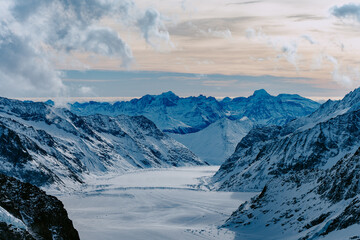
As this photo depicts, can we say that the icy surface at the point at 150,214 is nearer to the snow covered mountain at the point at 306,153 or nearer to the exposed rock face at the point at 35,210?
the snow covered mountain at the point at 306,153

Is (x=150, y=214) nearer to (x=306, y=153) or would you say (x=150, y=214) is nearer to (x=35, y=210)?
(x=35, y=210)

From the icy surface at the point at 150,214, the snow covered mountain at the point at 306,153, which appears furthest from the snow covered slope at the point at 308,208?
the snow covered mountain at the point at 306,153

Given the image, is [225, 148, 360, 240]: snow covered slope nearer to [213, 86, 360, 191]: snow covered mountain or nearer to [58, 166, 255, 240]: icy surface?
[58, 166, 255, 240]: icy surface

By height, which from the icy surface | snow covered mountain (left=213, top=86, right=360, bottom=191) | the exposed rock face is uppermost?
snow covered mountain (left=213, top=86, right=360, bottom=191)

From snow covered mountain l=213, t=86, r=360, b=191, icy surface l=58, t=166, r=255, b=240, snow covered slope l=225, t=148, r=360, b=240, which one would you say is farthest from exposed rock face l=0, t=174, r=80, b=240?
snow covered mountain l=213, t=86, r=360, b=191

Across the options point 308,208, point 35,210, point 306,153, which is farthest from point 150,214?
point 306,153

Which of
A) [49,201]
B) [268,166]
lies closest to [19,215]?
[49,201]
